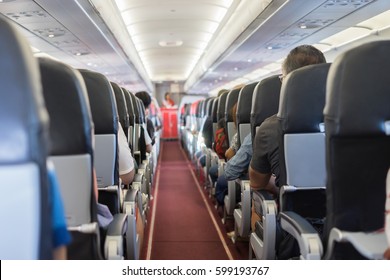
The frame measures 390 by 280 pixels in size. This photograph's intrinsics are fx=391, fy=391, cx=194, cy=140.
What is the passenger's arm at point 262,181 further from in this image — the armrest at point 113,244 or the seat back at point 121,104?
the seat back at point 121,104

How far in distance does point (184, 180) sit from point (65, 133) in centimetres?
592

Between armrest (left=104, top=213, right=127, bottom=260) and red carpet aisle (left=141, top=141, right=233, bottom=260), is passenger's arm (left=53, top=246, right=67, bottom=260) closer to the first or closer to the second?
armrest (left=104, top=213, right=127, bottom=260)

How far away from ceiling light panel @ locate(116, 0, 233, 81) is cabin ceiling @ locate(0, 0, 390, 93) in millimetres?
22

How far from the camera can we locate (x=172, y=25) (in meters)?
10.2

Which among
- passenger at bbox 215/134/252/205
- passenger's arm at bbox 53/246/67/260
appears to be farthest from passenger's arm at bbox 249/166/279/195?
passenger's arm at bbox 53/246/67/260

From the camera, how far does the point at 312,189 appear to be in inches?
81.4

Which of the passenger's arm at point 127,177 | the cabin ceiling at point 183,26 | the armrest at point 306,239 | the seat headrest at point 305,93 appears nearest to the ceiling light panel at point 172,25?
the cabin ceiling at point 183,26

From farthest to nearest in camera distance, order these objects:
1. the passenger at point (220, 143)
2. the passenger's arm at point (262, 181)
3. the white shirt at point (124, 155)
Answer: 1. the passenger at point (220, 143)
2. the white shirt at point (124, 155)
3. the passenger's arm at point (262, 181)

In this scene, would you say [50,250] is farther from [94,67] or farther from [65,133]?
[94,67]

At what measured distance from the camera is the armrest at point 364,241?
137cm

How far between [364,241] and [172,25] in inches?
372

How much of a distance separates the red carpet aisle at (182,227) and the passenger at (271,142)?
1.14m

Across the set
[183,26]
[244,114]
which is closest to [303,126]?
[244,114]

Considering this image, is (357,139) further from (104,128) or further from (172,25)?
(172,25)
